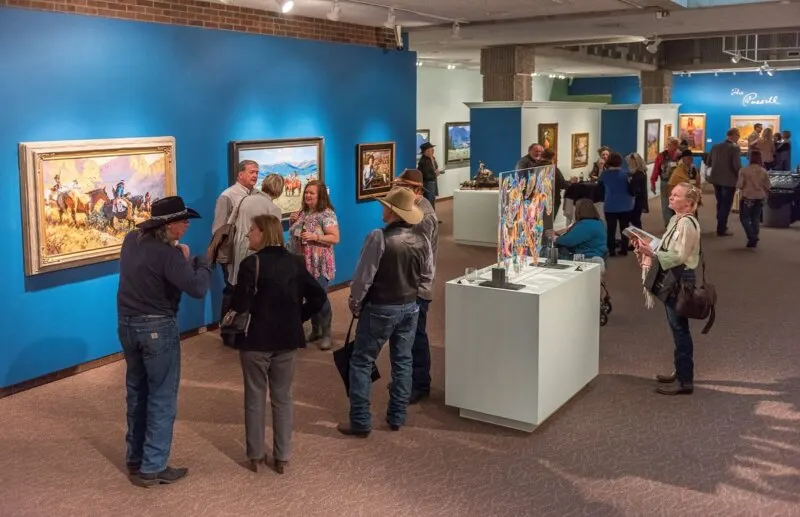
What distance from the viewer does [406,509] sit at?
4.36 metres

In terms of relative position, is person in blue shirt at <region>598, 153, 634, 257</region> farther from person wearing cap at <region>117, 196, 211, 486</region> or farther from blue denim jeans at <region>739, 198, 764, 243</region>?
person wearing cap at <region>117, 196, 211, 486</region>

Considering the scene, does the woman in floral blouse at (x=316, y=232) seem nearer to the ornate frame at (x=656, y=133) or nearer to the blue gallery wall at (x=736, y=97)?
the ornate frame at (x=656, y=133)

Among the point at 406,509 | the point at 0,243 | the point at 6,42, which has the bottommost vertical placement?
the point at 406,509

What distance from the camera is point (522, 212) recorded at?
5.68 meters

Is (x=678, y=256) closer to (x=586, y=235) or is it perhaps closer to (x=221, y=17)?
(x=586, y=235)

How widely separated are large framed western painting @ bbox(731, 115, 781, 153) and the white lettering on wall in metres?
0.41

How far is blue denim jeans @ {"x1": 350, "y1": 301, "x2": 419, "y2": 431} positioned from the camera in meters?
5.09

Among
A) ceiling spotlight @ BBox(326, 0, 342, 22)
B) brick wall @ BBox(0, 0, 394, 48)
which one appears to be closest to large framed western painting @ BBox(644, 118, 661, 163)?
brick wall @ BBox(0, 0, 394, 48)

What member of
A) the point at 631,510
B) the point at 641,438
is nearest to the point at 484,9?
the point at 641,438

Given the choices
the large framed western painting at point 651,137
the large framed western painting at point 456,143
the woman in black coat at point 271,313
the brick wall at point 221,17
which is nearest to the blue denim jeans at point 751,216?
the brick wall at point 221,17

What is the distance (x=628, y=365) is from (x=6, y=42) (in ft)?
18.0

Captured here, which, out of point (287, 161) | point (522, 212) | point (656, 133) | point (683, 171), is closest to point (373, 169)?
point (287, 161)

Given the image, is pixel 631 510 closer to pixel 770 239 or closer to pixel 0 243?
pixel 0 243

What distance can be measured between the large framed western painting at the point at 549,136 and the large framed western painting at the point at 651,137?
186 inches
